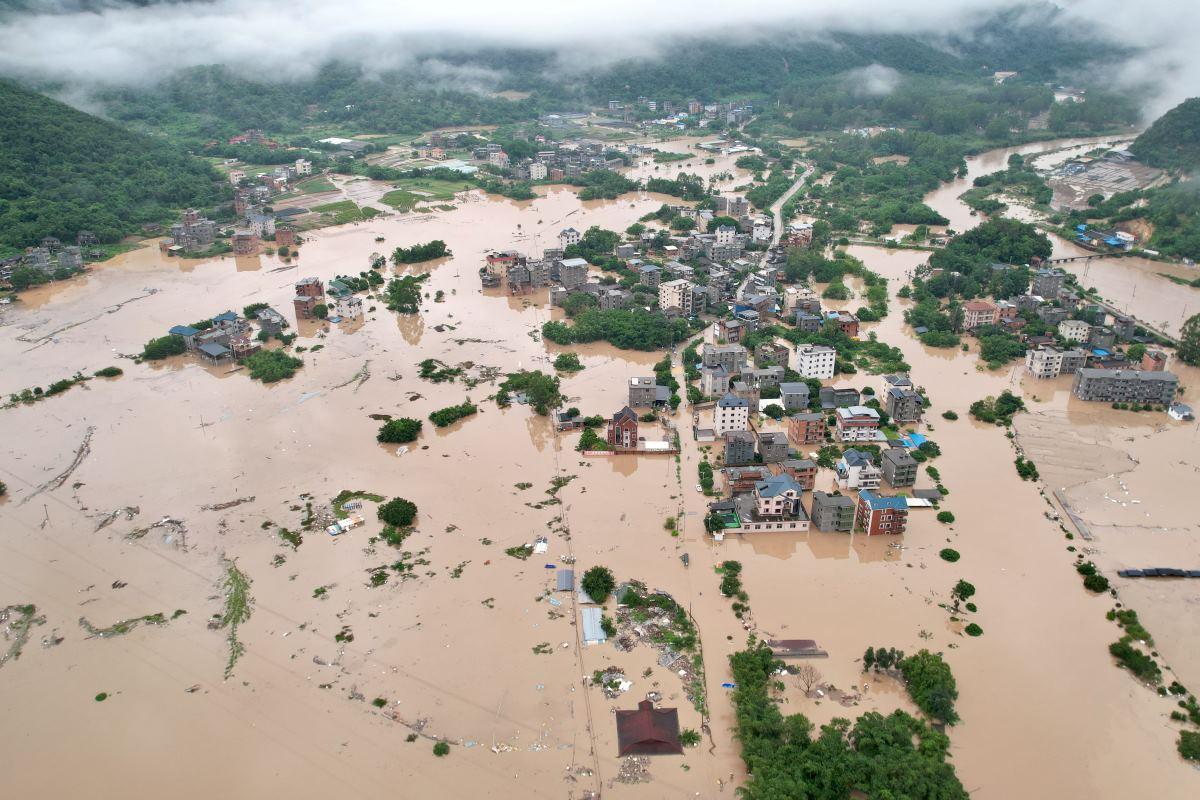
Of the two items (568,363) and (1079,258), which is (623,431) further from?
(1079,258)

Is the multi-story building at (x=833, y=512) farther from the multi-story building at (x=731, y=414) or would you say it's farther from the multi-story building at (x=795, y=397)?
the multi-story building at (x=795, y=397)

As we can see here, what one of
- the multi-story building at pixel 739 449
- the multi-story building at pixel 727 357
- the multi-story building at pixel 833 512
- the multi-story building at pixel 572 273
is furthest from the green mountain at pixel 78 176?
the multi-story building at pixel 833 512

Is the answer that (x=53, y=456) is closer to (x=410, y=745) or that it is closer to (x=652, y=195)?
(x=410, y=745)

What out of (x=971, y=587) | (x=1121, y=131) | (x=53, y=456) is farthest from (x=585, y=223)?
(x=1121, y=131)

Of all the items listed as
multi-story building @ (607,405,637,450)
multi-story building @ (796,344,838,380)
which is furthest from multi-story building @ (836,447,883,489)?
multi-story building @ (796,344,838,380)

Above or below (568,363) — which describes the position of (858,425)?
below

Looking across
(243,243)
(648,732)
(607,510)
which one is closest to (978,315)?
(607,510)
